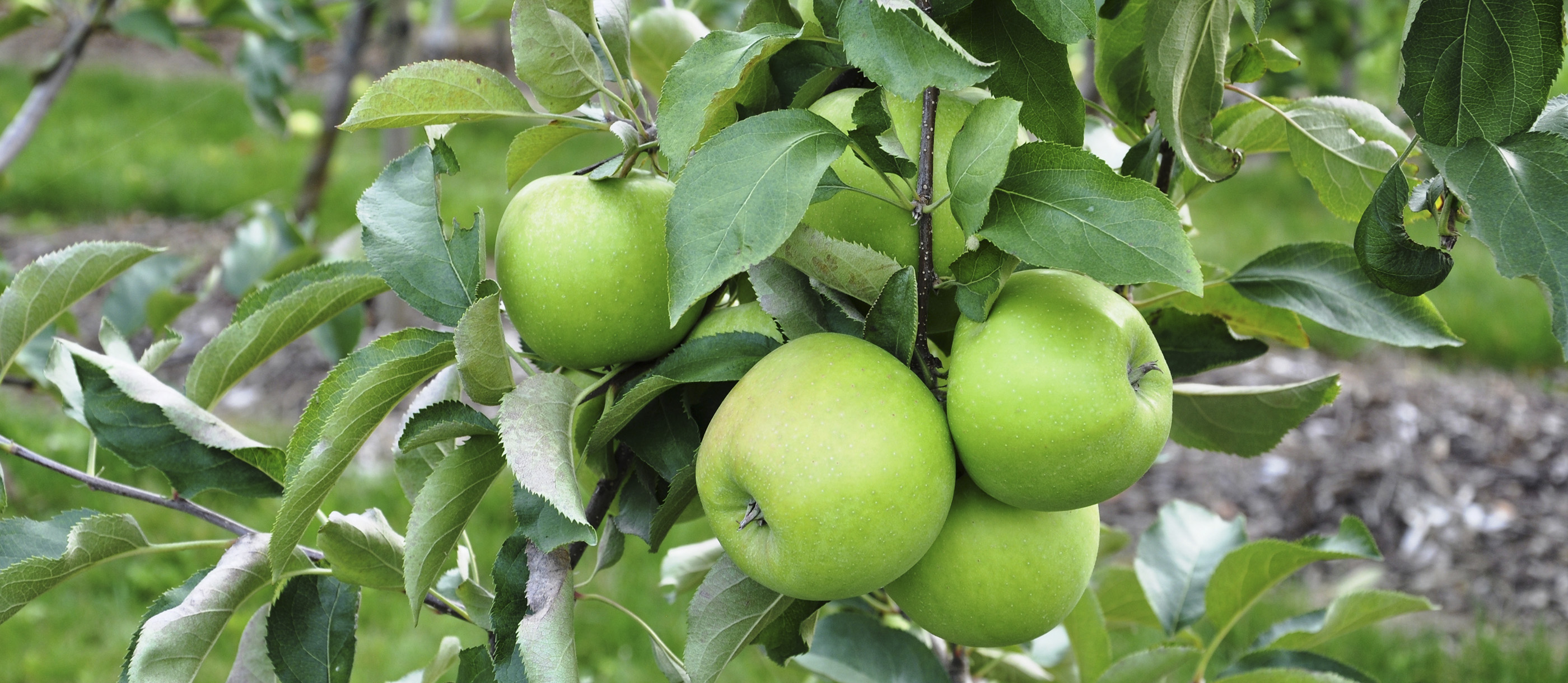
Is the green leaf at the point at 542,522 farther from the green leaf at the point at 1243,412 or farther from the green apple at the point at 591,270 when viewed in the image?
the green leaf at the point at 1243,412

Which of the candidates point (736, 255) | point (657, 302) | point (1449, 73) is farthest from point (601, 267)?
point (1449, 73)

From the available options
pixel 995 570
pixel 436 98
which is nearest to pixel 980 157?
pixel 995 570

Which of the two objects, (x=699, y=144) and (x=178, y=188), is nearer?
(x=699, y=144)

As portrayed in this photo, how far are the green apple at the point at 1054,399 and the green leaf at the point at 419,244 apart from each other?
38cm

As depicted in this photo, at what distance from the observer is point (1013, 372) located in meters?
0.63

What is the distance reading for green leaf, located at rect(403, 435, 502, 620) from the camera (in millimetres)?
702

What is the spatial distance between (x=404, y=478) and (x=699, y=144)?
0.43 metres

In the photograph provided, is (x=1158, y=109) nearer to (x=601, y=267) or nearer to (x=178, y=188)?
(x=601, y=267)

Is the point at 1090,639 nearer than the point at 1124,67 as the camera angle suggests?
No

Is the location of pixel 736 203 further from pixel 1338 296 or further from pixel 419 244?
pixel 1338 296

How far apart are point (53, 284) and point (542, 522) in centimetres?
64

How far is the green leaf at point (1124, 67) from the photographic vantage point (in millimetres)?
808

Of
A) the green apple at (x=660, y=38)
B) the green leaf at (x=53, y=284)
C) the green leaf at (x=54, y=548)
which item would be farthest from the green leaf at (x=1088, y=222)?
the green leaf at (x=53, y=284)

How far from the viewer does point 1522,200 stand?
592 mm
